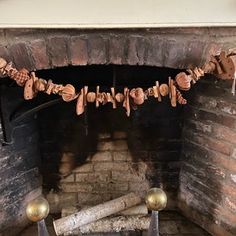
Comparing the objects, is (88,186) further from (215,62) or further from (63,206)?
(215,62)

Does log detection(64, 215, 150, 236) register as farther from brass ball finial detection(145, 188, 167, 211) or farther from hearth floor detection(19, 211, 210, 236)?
brass ball finial detection(145, 188, 167, 211)

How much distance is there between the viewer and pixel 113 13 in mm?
1119

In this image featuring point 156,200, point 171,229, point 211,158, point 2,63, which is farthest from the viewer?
point 171,229

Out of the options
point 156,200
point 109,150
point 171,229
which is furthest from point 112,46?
point 171,229

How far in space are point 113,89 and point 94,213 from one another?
729 mm

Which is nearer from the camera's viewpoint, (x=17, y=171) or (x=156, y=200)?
(x=156, y=200)

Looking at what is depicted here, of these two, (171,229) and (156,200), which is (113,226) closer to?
(171,229)

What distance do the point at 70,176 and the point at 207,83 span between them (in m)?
0.85

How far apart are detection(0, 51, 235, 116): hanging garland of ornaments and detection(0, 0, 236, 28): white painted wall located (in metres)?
0.15

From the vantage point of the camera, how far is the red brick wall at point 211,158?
4.72ft

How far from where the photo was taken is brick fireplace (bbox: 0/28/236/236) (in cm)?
118

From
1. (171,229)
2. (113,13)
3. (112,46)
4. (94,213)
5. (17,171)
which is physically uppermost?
(113,13)

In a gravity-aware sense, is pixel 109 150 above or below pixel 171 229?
above

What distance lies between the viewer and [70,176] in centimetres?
177
